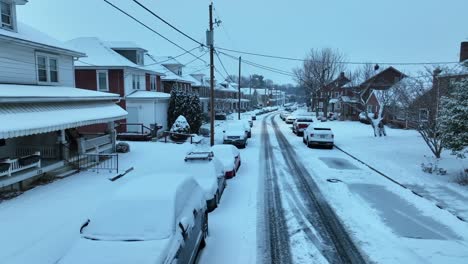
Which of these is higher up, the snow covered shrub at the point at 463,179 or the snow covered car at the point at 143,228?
the snow covered car at the point at 143,228

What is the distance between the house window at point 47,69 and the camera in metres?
16.2

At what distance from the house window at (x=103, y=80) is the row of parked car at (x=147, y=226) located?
22740mm

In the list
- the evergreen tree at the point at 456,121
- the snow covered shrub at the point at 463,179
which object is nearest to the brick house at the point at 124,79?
the evergreen tree at the point at 456,121

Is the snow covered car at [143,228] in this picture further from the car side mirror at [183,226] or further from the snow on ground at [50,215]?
the snow on ground at [50,215]

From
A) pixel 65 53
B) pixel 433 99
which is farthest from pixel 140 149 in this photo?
pixel 433 99

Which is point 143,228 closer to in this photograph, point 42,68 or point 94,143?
point 94,143

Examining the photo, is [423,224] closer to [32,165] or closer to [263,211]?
[263,211]

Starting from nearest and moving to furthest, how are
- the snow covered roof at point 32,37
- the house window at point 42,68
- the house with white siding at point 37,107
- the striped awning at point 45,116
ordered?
the striped awning at point 45,116
the house with white siding at point 37,107
the snow covered roof at point 32,37
the house window at point 42,68

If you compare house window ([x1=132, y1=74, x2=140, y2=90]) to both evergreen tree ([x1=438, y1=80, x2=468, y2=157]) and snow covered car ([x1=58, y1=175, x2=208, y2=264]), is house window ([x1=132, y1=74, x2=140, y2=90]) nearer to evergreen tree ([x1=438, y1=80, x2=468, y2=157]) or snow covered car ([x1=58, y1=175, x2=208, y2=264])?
evergreen tree ([x1=438, y1=80, x2=468, y2=157])

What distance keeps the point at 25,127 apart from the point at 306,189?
32.3 feet

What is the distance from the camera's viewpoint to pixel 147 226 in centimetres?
584

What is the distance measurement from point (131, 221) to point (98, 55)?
86.1ft

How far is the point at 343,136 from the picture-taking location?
30703 mm

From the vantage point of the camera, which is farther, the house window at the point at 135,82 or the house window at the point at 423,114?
the house window at the point at 135,82
